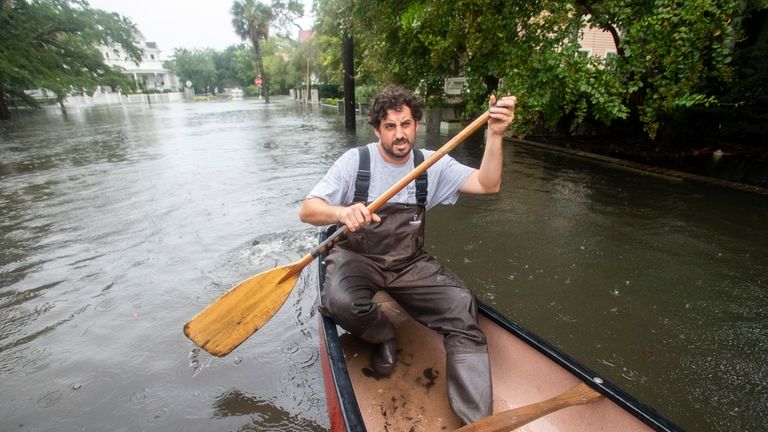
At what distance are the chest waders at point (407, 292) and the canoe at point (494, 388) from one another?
0.18 meters

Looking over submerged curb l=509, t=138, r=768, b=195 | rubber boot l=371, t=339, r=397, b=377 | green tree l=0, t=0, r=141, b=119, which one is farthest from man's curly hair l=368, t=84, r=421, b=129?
green tree l=0, t=0, r=141, b=119

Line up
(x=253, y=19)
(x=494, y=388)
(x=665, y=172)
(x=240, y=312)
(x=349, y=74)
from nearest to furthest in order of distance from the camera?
(x=494, y=388), (x=240, y=312), (x=665, y=172), (x=349, y=74), (x=253, y=19)

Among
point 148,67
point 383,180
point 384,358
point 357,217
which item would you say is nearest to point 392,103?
point 383,180

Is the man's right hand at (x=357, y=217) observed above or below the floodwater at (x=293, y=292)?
above

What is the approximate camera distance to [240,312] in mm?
2828

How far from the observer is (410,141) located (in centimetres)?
265

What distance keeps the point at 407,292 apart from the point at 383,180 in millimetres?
769

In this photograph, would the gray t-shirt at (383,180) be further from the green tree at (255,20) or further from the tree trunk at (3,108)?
the green tree at (255,20)

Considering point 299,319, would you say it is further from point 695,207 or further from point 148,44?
point 148,44

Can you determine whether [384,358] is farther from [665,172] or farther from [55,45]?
[55,45]

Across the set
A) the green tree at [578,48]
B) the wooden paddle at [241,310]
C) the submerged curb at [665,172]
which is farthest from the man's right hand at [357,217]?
the submerged curb at [665,172]

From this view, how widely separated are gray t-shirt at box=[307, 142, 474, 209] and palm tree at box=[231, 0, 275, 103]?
50.5 meters

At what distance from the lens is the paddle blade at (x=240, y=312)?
2740 millimetres

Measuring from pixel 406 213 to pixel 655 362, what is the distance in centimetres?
231
